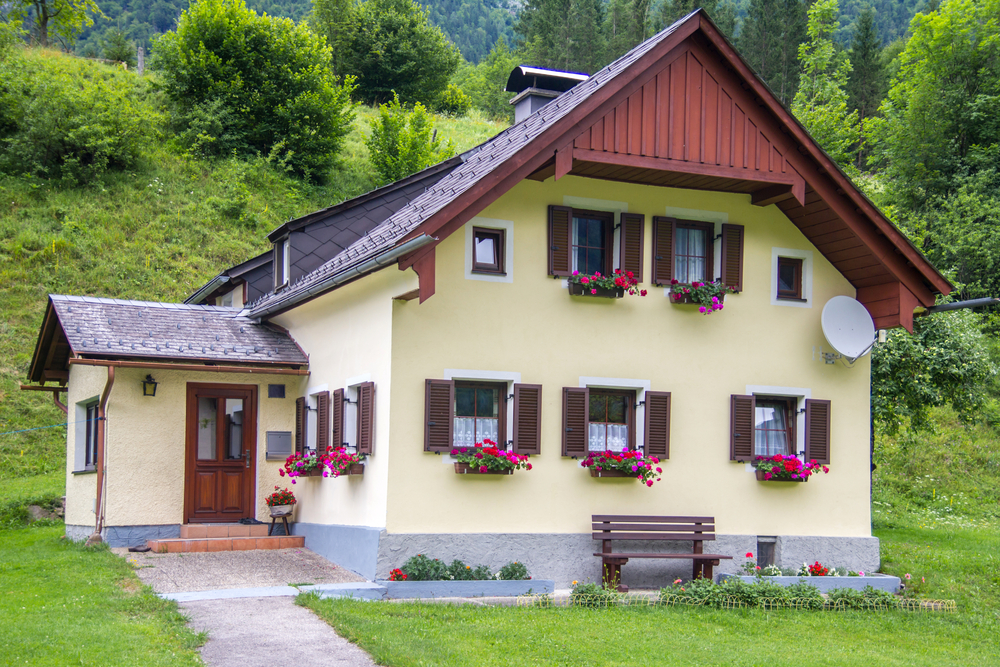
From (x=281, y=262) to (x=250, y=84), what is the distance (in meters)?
20.6

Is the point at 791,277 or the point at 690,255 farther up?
the point at 690,255

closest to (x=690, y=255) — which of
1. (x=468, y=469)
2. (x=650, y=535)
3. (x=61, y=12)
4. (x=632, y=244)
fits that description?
(x=632, y=244)

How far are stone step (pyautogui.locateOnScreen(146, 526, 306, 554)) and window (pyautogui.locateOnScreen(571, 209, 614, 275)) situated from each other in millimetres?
5771

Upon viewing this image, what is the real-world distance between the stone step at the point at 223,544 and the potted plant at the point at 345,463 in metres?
2.32

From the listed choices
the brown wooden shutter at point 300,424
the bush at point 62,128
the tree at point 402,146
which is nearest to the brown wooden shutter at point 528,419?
the brown wooden shutter at point 300,424

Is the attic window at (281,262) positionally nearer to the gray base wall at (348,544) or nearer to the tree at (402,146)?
the gray base wall at (348,544)

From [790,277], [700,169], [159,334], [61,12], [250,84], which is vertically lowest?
[159,334]

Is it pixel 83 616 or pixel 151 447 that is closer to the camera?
pixel 83 616

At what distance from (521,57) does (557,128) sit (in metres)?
51.7

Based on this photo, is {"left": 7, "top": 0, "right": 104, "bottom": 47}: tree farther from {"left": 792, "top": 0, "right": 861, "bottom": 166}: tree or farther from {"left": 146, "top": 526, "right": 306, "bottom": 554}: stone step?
{"left": 792, "top": 0, "right": 861, "bottom": 166}: tree

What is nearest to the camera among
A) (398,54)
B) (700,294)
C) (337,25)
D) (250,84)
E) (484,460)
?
(484,460)

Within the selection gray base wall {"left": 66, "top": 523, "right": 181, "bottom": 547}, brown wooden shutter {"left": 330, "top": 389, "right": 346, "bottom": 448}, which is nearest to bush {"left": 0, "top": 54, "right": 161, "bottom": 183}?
gray base wall {"left": 66, "top": 523, "right": 181, "bottom": 547}

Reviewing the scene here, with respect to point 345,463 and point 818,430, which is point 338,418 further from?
point 818,430

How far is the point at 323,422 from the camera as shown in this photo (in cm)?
1378
